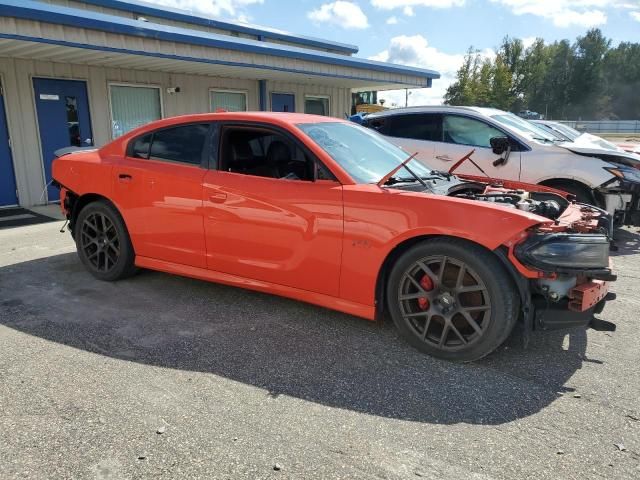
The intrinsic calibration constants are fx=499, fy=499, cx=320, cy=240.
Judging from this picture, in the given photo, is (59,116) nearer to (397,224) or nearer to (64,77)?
(64,77)

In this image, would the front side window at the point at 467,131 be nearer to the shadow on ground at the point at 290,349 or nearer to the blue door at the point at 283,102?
the shadow on ground at the point at 290,349

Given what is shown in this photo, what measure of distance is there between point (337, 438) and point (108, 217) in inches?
130

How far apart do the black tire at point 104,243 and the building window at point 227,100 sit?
8226 millimetres

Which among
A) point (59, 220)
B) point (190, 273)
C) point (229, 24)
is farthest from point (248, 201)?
point (229, 24)

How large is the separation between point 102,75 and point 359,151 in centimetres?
842

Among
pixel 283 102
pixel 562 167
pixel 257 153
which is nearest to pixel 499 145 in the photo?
pixel 562 167

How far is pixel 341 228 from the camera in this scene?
11.3ft

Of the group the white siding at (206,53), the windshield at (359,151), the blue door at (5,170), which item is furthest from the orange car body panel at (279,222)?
the blue door at (5,170)

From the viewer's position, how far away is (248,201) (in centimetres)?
382

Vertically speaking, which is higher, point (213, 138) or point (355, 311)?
point (213, 138)

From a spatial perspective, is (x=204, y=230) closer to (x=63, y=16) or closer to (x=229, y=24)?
(x=63, y=16)

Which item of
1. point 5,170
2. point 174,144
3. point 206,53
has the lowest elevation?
point 5,170

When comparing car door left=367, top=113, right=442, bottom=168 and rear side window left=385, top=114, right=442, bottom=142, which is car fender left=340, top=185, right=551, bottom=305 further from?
rear side window left=385, top=114, right=442, bottom=142

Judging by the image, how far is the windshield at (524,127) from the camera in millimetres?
7109
